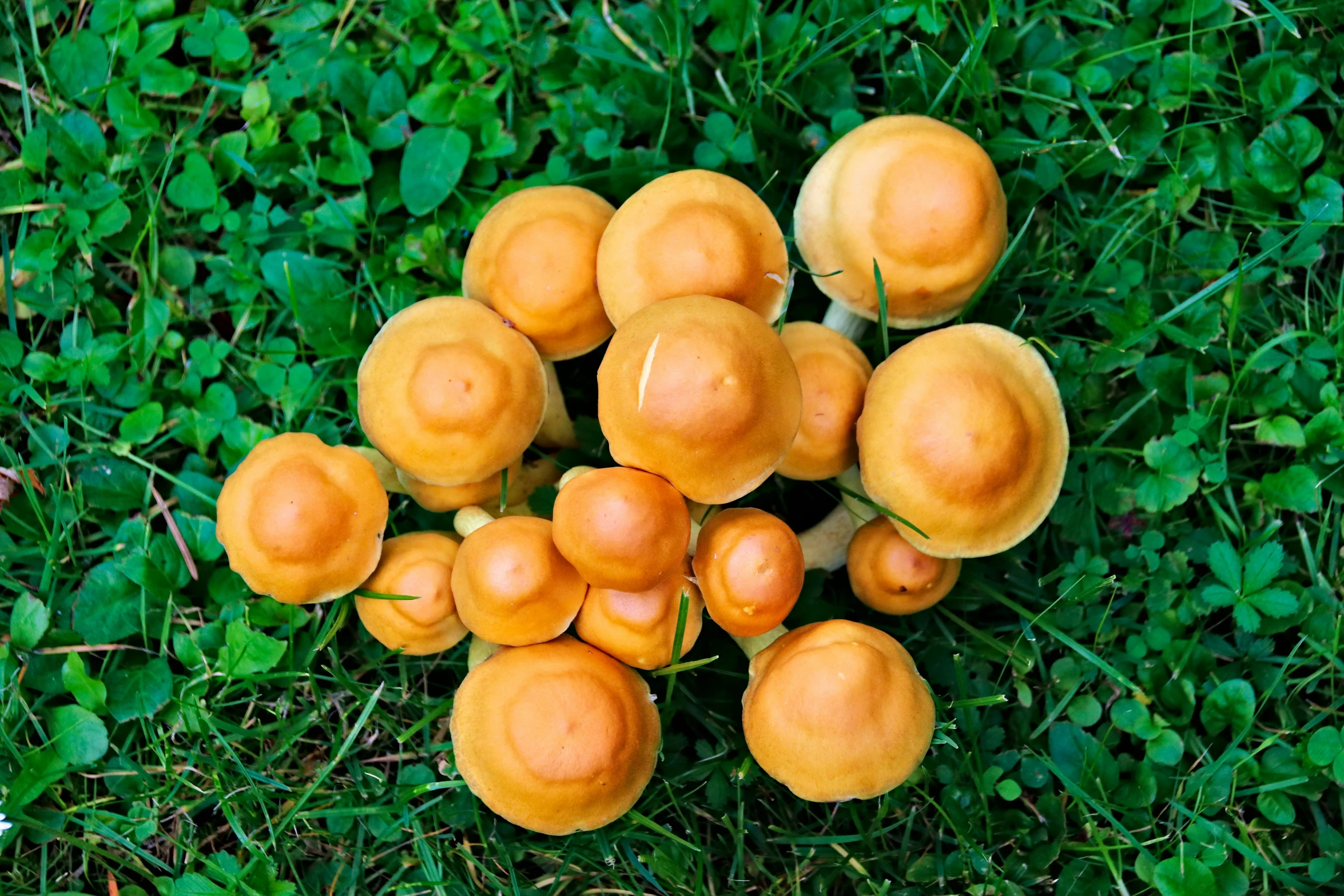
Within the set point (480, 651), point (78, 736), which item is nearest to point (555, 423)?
point (480, 651)

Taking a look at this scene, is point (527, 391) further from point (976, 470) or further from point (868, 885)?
point (868, 885)

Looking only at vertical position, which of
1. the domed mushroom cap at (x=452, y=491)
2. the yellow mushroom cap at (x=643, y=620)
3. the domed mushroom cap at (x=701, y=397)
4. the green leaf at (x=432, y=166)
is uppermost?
the green leaf at (x=432, y=166)

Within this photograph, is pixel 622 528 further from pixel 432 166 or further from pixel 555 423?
pixel 432 166

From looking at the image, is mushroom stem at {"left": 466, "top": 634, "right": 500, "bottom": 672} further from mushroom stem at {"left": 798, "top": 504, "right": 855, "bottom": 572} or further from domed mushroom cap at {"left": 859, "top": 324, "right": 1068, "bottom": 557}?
domed mushroom cap at {"left": 859, "top": 324, "right": 1068, "bottom": 557}

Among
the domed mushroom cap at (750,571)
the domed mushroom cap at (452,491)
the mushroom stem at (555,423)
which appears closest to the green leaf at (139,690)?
the domed mushroom cap at (452,491)

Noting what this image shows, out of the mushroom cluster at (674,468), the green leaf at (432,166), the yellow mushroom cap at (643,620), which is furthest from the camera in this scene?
the green leaf at (432,166)

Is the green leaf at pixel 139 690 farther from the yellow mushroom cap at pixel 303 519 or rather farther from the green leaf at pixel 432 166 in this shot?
the green leaf at pixel 432 166

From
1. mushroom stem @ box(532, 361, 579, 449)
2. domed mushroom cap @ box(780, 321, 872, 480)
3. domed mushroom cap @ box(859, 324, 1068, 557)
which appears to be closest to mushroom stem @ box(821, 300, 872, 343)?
domed mushroom cap @ box(780, 321, 872, 480)
